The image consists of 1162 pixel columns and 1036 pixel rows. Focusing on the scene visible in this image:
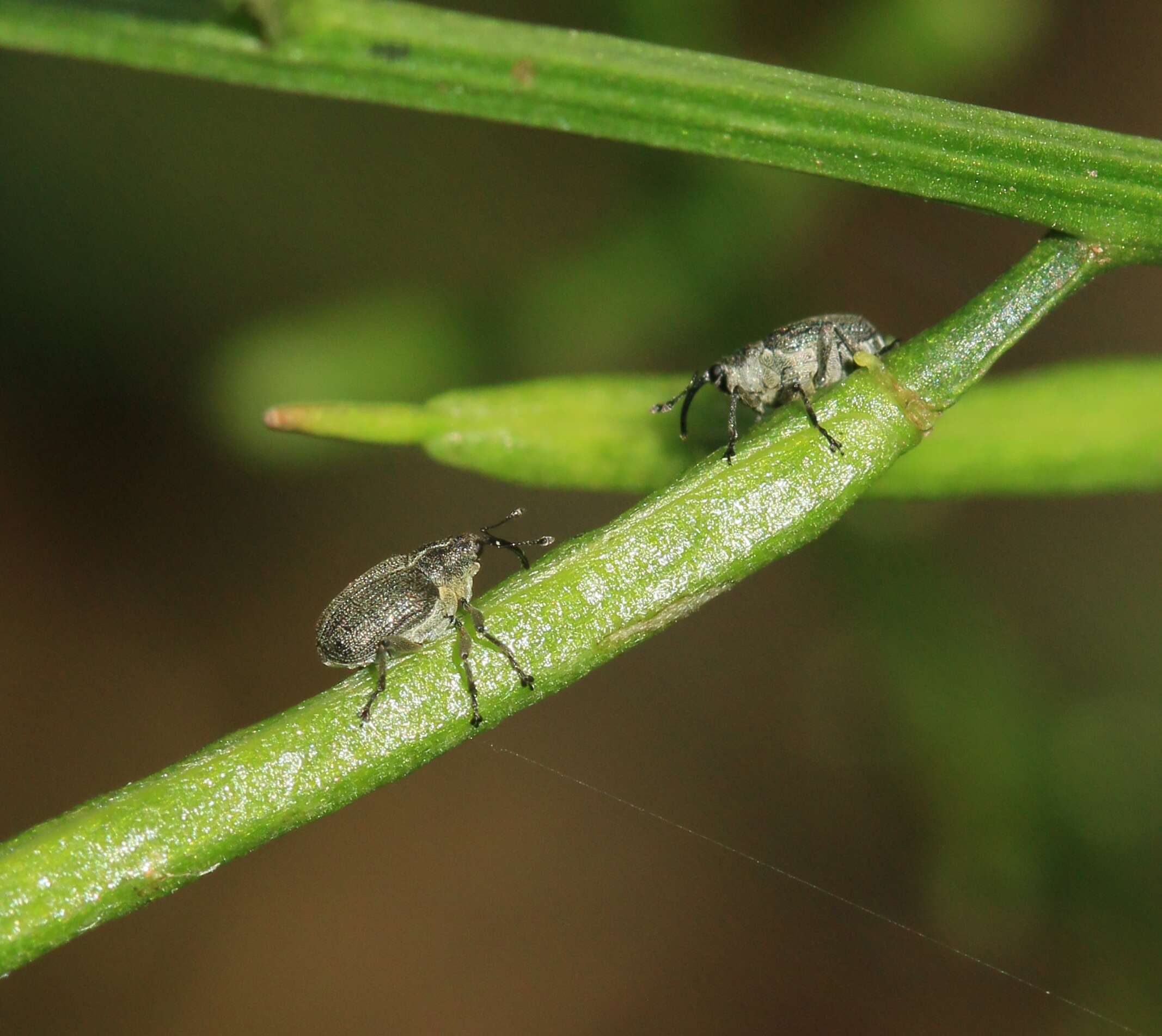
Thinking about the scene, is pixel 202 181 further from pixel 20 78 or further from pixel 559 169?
pixel 559 169

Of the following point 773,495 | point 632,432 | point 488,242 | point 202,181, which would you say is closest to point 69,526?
point 202,181

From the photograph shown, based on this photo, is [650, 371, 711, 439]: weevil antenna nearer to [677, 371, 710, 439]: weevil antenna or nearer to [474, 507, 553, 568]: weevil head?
[677, 371, 710, 439]: weevil antenna

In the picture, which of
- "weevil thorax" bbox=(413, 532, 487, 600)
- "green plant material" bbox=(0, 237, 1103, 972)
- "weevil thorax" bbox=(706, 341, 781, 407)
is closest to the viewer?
"green plant material" bbox=(0, 237, 1103, 972)

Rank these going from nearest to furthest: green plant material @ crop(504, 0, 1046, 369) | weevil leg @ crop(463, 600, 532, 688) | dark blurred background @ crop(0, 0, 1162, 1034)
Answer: weevil leg @ crop(463, 600, 532, 688) → green plant material @ crop(504, 0, 1046, 369) → dark blurred background @ crop(0, 0, 1162, 1034)

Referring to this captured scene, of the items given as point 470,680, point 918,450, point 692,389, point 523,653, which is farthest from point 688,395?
point 470,680

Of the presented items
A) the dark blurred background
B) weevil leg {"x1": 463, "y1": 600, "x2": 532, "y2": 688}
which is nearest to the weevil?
weevil leg {"x1": 463, "y1": 600, "x2": 532, "y2": 688}

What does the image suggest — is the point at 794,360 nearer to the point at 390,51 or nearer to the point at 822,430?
the point at 822,430
